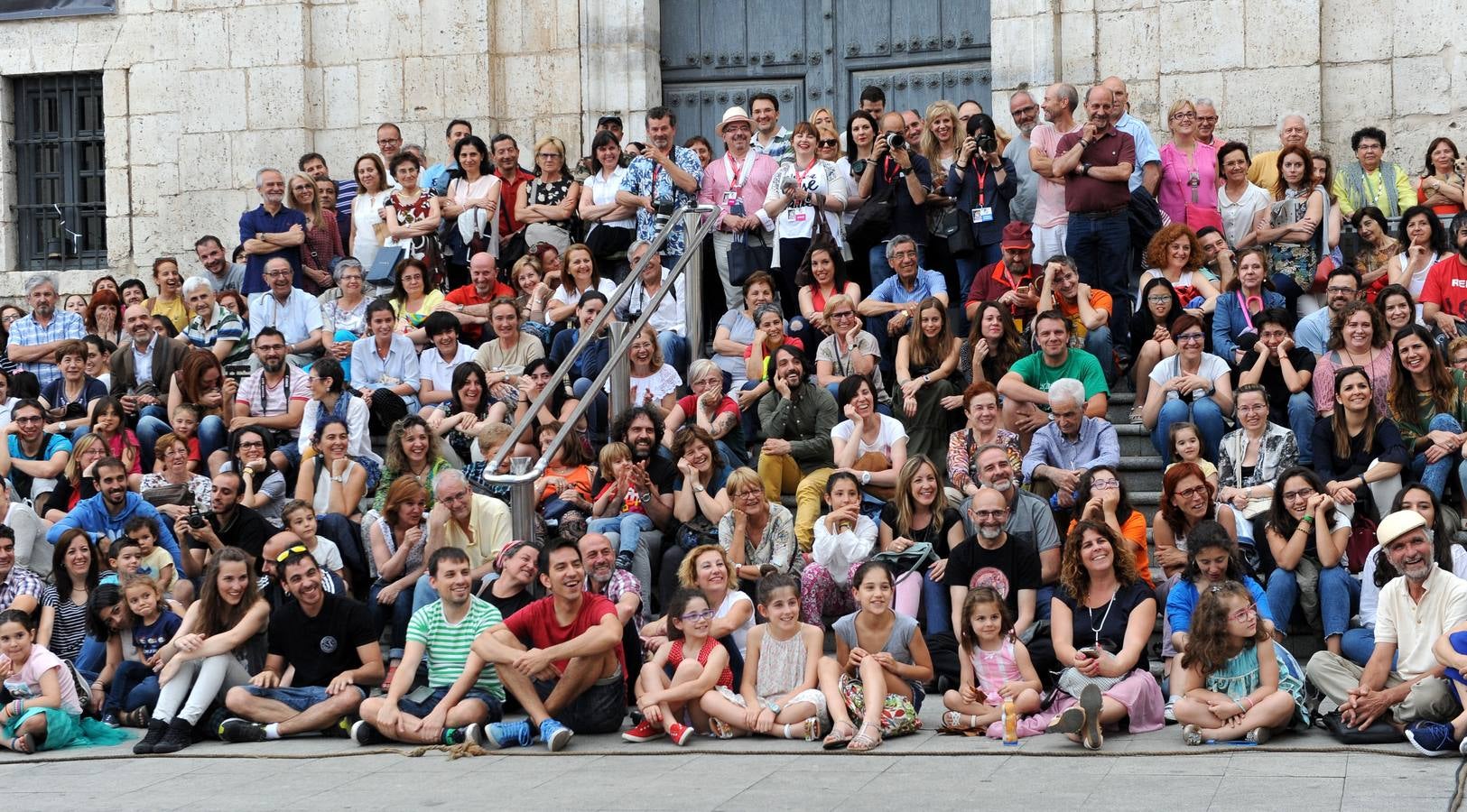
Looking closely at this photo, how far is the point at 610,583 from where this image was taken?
10.7 meters

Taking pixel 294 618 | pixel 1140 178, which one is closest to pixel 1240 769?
pixel 294 618

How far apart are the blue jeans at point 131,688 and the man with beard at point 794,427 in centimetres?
361

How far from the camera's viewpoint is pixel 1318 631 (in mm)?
10133

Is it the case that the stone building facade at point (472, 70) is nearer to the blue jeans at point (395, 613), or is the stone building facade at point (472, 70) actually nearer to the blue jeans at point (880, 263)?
the blue jeans at point (880, 263)

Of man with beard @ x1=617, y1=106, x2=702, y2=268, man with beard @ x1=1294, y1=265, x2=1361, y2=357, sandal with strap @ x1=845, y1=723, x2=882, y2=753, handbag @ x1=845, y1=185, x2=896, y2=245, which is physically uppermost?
man with beard @ x1=617, y1=106, x2=702, y2=268

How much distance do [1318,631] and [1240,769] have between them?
2.04 m

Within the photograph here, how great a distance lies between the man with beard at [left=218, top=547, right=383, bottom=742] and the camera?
10.1 m

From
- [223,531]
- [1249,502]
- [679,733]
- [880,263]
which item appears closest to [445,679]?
[679,733]

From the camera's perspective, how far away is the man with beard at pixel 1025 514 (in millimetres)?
10570

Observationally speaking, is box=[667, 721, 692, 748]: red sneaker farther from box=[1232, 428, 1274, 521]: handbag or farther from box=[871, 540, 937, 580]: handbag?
box=[1232, 428, 1274, 521]: handbag

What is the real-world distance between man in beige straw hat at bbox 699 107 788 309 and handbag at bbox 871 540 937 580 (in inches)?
143

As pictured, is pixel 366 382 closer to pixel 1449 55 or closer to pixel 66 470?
pixel 66 470

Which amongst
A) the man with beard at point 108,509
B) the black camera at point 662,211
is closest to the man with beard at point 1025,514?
the black camera at point 662,211

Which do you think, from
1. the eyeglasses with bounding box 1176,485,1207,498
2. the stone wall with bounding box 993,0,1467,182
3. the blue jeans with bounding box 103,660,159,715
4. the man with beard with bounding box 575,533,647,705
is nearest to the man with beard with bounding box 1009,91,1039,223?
the stone wall with bounding box 993,0,1467,182
